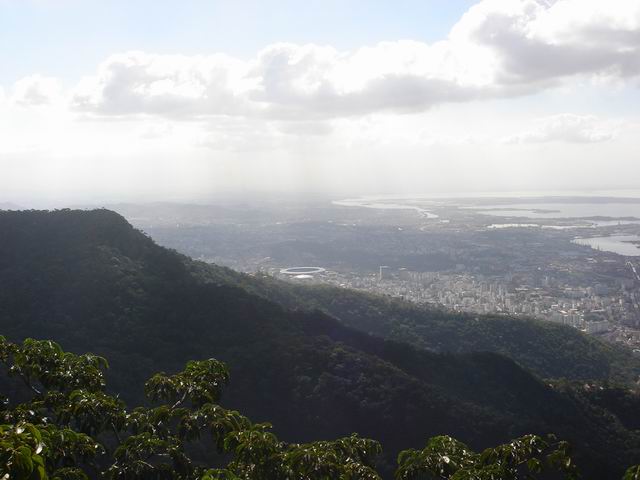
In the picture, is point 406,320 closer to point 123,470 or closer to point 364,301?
point 364,301

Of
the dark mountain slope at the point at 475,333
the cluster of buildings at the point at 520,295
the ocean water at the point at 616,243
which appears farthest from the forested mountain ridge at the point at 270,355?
the ocean water at the point at 616,243

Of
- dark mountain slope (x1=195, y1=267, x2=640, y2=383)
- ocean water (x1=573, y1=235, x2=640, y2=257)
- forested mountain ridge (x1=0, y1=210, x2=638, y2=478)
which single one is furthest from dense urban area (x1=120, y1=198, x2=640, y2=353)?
forested mountain ridge (x1=0, y1=210, x2=638, y2=478)

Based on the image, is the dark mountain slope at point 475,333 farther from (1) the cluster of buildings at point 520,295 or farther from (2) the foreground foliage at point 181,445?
(2) the foreground foliage at point 181,445

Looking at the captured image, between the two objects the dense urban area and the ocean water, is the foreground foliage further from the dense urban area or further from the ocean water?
the ocean water

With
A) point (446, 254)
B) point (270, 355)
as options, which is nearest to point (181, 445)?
point (270, 355)

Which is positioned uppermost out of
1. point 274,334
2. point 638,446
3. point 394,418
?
point 274,334

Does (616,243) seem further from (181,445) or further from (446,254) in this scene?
(181,445)

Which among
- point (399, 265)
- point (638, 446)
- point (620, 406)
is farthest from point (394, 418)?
point (399, 265)
